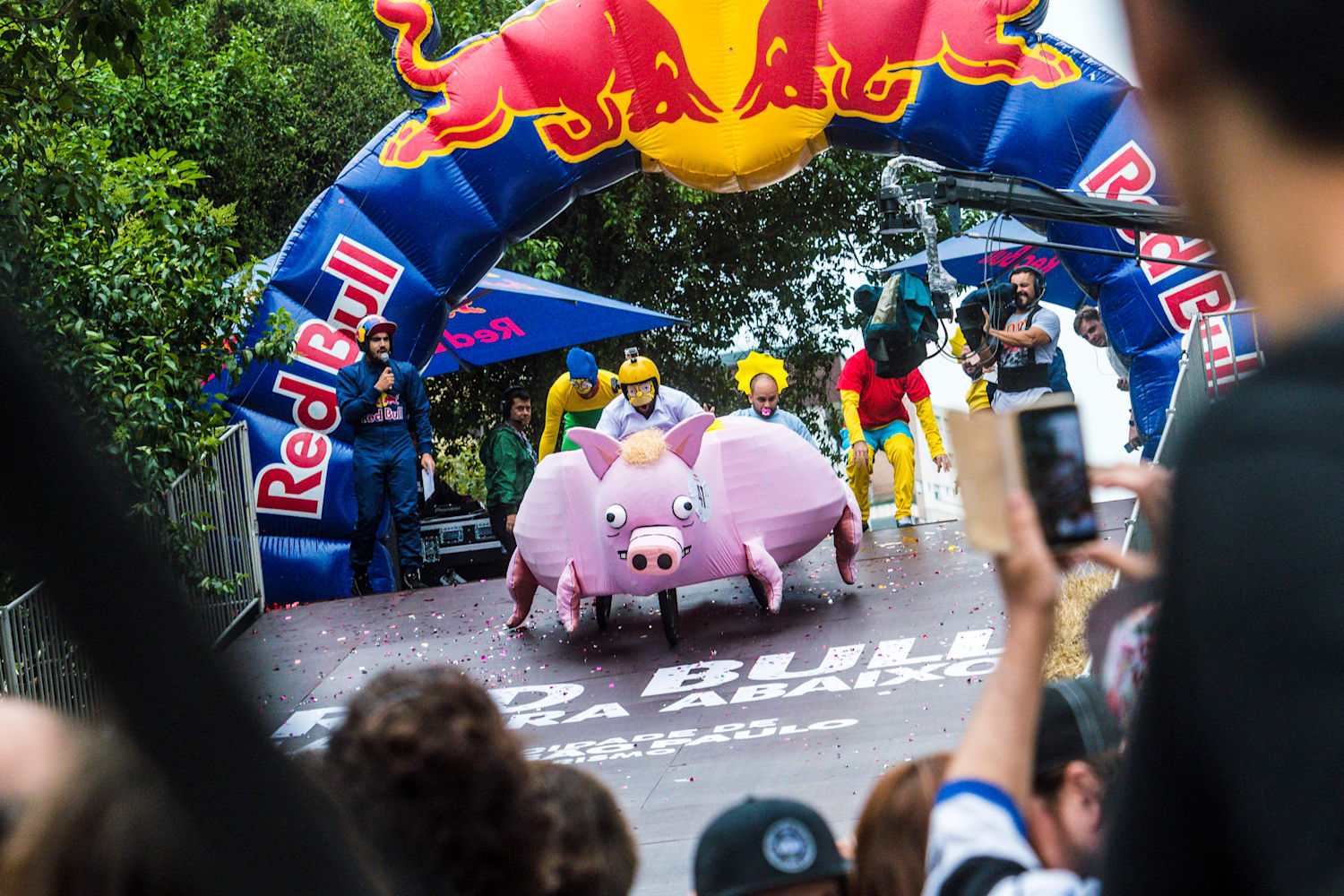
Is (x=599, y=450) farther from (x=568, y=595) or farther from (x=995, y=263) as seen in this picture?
(x=995, y=263)

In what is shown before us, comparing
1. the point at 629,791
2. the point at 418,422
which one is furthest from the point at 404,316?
the point at 629,791

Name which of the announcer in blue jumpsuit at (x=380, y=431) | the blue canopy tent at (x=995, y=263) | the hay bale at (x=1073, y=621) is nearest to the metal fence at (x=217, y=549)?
the announcer in blue jumpsuit at (x=380, y=431)

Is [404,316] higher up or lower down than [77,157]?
lower down

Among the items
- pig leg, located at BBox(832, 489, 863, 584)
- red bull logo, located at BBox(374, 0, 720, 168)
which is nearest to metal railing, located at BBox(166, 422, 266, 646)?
red bull logo, located at BBox(374, 0, 720, 168)

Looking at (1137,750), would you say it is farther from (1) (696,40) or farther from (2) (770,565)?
(1) (696,40)

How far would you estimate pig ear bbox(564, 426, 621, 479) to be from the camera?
21.2 feet

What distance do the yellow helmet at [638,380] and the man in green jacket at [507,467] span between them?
7.61 ft

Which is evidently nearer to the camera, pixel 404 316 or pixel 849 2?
pixel 849 2

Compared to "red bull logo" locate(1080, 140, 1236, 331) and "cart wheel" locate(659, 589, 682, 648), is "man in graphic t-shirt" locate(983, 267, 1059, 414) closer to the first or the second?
"red bull logo" locate(1080, 140, 1236, 331)

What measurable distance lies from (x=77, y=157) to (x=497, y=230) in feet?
10.3

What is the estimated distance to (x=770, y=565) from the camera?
6547 mm

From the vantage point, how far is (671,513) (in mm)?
6289

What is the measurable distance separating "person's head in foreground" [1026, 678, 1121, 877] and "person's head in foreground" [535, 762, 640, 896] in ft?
1.39

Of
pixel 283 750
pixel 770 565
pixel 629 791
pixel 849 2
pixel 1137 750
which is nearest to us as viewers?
pixel 283 750
